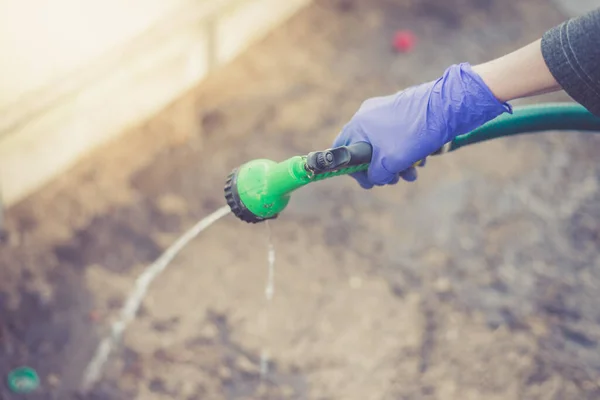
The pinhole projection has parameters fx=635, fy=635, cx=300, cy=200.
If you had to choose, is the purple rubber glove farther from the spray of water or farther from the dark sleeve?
the spray of water

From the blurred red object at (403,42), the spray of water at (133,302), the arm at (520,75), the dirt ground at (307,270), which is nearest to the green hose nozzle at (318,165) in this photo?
the arm at (520,75)

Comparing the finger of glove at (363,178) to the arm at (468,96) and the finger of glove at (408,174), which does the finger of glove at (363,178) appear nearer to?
the arm at (468,96)

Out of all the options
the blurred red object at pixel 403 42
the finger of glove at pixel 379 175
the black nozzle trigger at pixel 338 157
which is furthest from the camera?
the blurred red object at pixel 403 42

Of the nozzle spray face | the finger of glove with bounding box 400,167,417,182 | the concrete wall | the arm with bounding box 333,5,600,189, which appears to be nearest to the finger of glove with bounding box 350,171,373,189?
the arm with bounding box 333,5,600,189

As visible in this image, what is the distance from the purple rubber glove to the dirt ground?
0.92 metres

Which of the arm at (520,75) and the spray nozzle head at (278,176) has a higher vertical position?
the spray nozzle head at (278,176)

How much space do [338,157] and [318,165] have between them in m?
0.05

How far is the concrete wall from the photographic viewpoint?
2281 mm

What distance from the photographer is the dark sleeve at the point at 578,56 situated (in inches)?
47.4

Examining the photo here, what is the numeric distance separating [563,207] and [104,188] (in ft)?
6.37

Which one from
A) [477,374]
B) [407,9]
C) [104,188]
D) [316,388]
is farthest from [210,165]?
[407,9]

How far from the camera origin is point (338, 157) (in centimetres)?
146

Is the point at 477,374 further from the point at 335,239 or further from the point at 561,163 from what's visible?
the point at 561,163

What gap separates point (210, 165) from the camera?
111 inches
